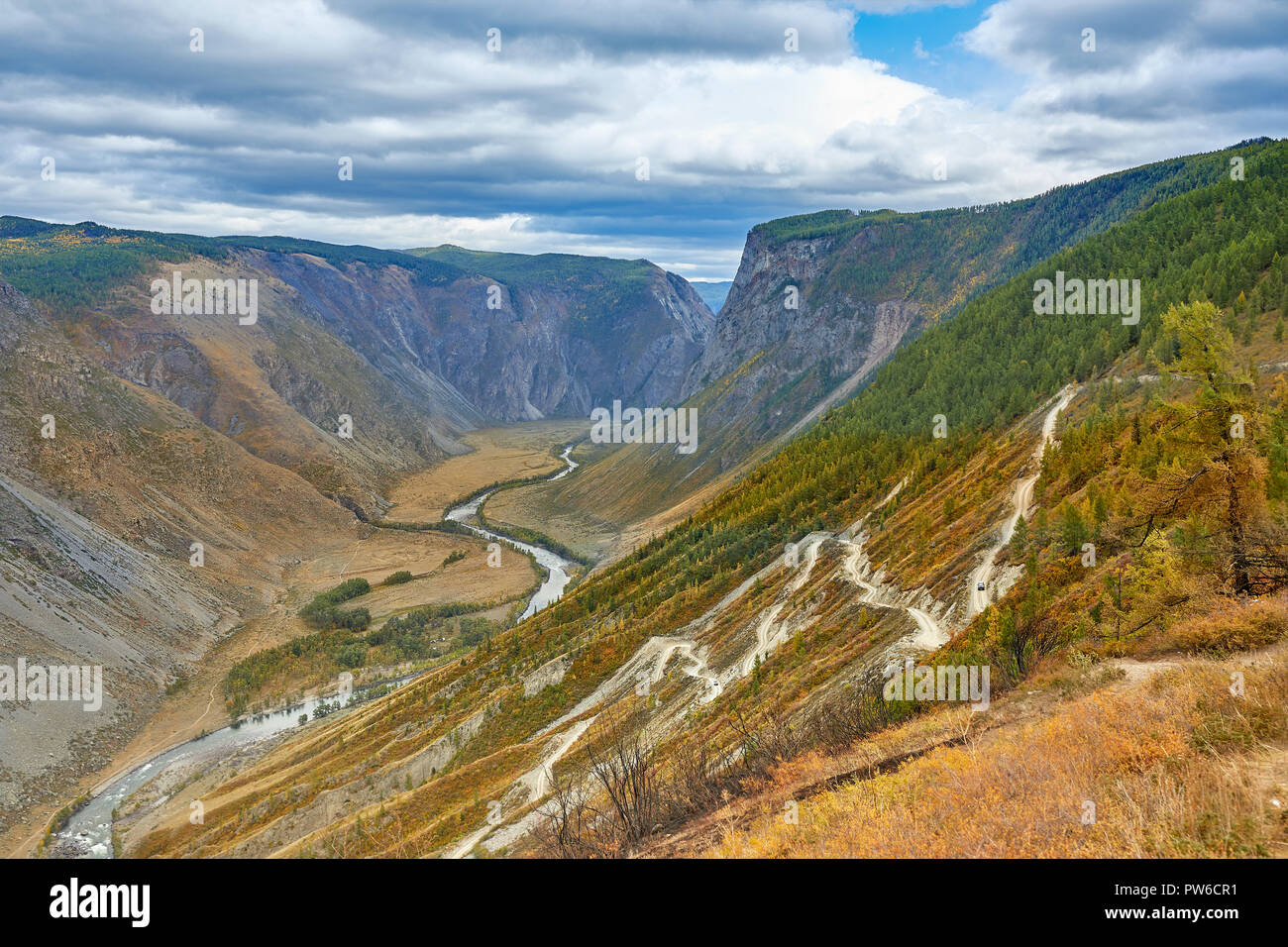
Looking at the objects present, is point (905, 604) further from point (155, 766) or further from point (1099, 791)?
point (155, 766)

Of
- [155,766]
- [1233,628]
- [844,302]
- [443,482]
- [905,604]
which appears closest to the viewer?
[1233,628]

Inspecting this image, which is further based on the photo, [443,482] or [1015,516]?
[443,482]

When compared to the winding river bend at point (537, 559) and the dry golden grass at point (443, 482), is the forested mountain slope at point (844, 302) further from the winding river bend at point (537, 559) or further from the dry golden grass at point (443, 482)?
the dry golden grass at point (443, 482)

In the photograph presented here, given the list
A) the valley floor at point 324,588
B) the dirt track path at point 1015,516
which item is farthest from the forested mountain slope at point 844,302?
the dirt track path at point 1015,516

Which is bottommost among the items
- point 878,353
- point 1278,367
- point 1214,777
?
point 1214,777

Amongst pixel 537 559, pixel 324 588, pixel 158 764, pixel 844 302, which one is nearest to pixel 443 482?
pixel 537 559

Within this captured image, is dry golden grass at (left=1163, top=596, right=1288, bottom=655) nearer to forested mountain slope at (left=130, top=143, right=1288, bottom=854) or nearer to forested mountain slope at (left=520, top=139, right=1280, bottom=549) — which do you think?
forested mountain slope at (left=130, top=143, right=1288, bottom=854)
